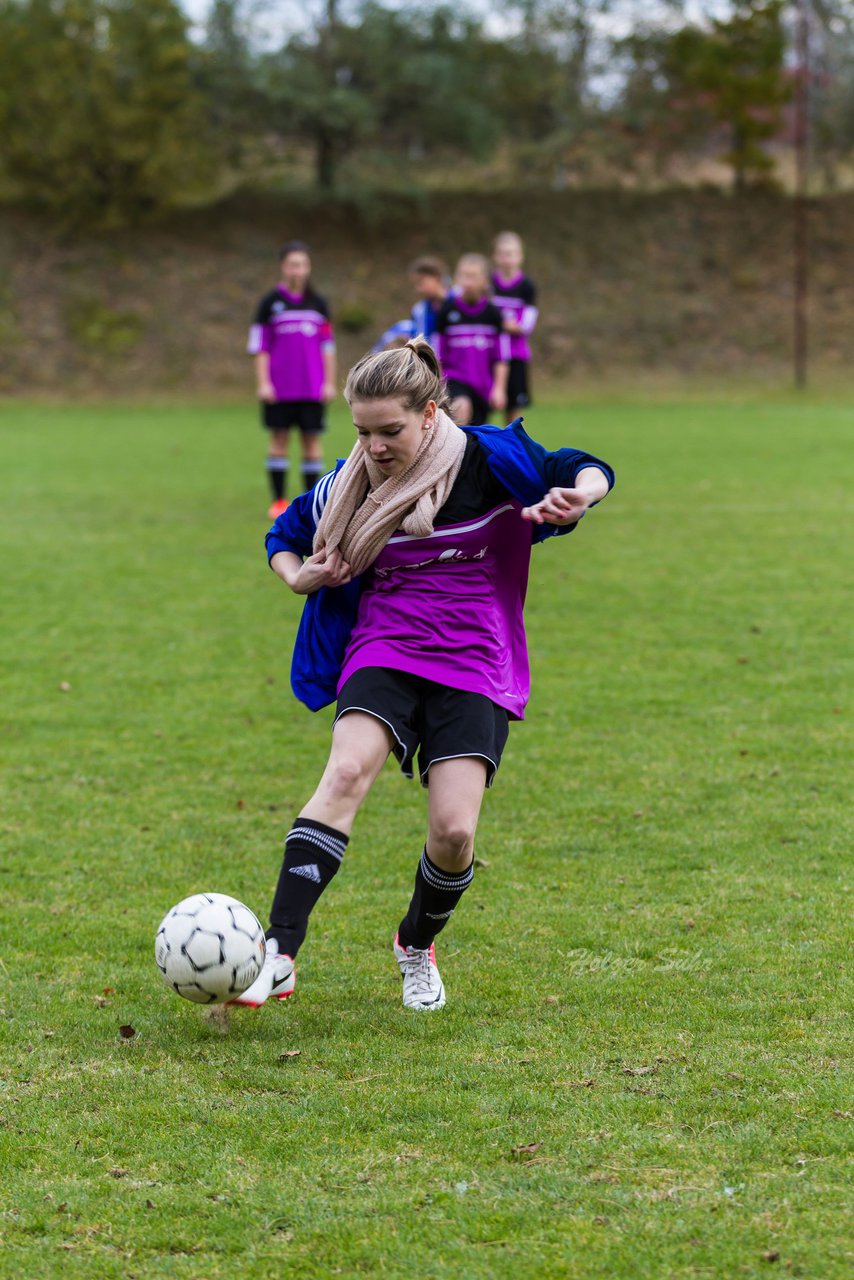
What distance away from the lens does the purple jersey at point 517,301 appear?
15.4m

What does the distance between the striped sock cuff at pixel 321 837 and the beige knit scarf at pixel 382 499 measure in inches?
27.8

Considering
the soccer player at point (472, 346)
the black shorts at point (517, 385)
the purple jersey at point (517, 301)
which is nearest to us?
the soccer player at point (472, 346)

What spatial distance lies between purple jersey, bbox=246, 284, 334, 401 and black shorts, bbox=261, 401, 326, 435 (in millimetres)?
113

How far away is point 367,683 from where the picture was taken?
4.00m

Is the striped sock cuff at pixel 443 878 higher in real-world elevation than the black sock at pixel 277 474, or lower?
higher

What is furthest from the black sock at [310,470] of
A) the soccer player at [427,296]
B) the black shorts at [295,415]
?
the soccer player at [427,296]

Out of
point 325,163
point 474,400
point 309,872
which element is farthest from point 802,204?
point 309,872

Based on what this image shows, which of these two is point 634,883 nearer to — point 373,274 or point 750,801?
point 750,801

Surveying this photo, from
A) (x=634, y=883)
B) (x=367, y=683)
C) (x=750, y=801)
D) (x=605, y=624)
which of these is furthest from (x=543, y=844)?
(x=605, y=624)

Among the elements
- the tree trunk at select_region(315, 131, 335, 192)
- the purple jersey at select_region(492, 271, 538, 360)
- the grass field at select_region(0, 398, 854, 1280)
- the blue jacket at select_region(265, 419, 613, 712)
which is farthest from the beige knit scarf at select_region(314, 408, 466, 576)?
the tree trunk at select_region(315, 131, 335, 192)

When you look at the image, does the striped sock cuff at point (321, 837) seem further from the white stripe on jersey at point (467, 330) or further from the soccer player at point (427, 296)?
the white stripe on jersey at point (467, 330)

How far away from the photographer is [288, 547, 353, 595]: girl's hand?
4.00 meters

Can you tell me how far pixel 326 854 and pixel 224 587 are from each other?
716cm

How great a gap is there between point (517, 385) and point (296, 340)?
281 centimetres
